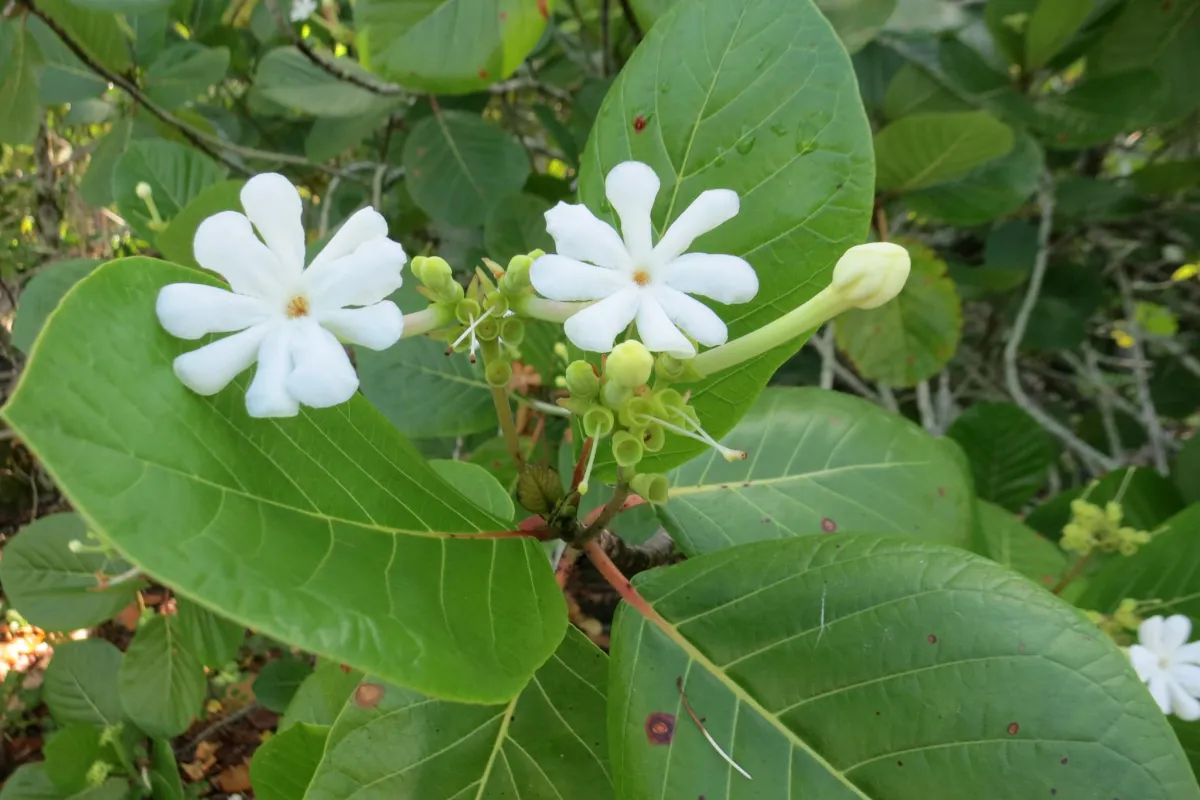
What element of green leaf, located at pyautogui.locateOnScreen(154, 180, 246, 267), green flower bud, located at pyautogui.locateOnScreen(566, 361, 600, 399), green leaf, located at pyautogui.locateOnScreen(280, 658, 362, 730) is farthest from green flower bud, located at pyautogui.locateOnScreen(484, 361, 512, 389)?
green leaf, located at pyautogui.locateOnScreen(154, 180, 246, 267)

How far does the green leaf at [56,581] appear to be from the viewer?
180 cm

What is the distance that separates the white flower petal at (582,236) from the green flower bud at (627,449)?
0.15m

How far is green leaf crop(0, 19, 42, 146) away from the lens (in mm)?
1682

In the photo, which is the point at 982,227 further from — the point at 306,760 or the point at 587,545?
the point at 306,760

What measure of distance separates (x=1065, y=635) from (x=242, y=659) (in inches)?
123

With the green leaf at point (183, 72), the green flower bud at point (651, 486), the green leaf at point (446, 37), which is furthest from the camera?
the green leaf at point (183, 72)

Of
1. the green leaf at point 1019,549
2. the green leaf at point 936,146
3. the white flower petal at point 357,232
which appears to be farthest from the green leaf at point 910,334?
the white flower petal at point 357,232

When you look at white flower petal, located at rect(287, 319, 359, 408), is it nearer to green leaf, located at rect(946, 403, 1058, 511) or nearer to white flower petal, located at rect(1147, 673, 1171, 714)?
white flower petal, located at rect(1147, 673, 1171, 714)

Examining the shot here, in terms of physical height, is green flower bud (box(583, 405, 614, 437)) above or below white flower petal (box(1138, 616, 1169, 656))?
above

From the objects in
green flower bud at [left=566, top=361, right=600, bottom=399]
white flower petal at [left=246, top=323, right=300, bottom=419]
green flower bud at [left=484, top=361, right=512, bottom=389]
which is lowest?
white flower petal at [left=246, top=323, right=300, bottom=419]

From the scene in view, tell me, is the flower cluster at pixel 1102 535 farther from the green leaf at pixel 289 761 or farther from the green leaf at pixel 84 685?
the green leaf at pixel 84 685

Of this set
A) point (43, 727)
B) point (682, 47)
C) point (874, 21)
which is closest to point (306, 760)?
point (682, 47)

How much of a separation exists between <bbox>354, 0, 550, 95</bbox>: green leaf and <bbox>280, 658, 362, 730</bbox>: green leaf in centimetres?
96

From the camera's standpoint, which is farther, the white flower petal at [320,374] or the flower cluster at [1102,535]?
the flower cluster at [1102,535]
